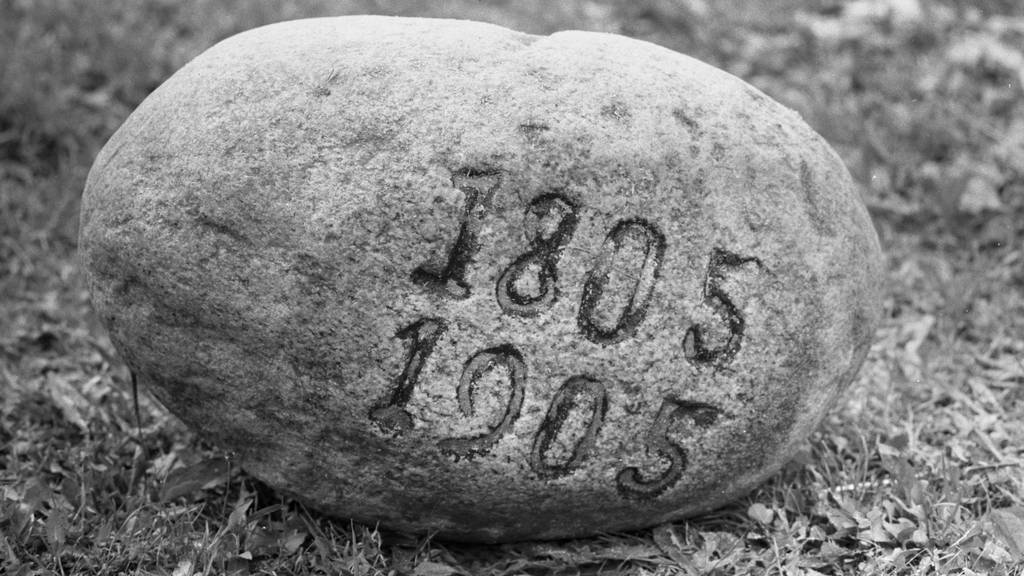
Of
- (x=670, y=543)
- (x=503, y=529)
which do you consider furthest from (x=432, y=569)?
(x=670, y=543)

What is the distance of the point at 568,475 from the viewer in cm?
244

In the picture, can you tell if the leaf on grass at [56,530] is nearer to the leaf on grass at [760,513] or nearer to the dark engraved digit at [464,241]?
the dark engraved digit at [464,241]

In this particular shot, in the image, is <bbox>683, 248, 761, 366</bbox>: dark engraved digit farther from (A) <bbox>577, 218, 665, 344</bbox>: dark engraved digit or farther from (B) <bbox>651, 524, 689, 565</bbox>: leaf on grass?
(B) <bbox>651, 524, 689, 565</bbox>: leaf on grass

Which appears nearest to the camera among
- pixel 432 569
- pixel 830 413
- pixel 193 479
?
pixel 432 569

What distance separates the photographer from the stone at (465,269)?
230 centimetres

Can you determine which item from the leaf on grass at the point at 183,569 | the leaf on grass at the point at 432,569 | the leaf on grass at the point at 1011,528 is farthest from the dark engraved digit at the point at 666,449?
the leaf on grass at the point at 183,569

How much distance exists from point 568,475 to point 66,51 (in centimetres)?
374

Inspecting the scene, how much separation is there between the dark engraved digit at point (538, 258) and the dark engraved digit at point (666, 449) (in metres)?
0.38

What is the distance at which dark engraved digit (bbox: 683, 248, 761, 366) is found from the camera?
240cm

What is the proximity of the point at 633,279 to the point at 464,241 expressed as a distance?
38 centimetres

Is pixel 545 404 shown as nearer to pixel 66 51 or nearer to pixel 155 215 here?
pixel 155 215

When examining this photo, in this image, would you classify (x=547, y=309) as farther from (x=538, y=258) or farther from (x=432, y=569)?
(x=432, y=569)

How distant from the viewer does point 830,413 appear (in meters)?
3.12

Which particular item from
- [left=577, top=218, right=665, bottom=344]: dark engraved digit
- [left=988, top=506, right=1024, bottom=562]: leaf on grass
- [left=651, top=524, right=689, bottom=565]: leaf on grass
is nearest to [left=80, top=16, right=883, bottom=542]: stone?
[left=577, top=218, right=665, bottom=344]: dark engraved digit
